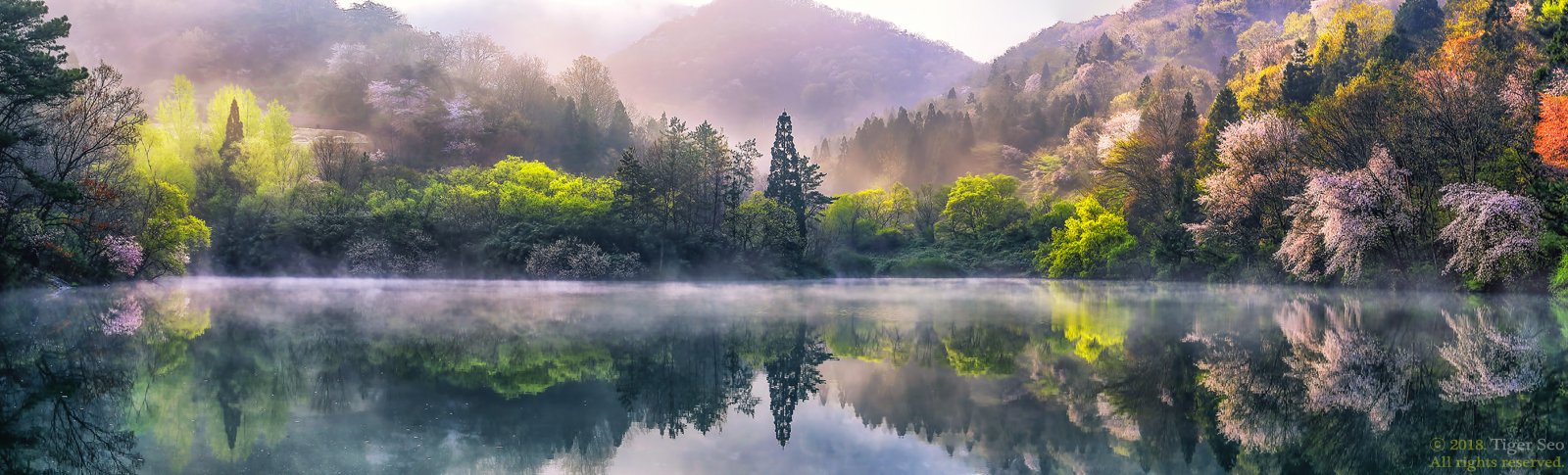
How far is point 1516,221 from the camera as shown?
2905cm

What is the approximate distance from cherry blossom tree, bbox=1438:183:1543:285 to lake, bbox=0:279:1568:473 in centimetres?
846

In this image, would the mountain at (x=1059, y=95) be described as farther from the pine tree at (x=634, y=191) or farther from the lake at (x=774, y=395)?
the lake at (x=774, y=395)

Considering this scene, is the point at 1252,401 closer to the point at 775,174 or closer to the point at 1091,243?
the point at 1091,243

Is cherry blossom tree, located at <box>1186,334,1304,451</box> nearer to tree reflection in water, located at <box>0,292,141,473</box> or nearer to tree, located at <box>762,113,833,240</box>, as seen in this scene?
tree reflection in water, located at <box>0,292,141,473</box>

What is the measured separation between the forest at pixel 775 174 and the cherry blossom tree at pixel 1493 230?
11 cm

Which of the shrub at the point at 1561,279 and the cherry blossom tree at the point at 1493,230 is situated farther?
the cherry blossom tree at the point at 1493,230

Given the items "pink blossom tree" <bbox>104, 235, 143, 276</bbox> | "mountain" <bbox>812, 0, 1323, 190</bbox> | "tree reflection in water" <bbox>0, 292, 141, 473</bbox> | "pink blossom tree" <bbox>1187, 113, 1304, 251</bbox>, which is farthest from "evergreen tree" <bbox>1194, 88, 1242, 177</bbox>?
"pink blossom tree" <bbox>104, 235, 143, 276</bbox>

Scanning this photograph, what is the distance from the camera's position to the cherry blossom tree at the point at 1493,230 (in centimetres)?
2809

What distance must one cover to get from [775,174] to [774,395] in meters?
58.7

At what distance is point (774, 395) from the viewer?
11.3 metres

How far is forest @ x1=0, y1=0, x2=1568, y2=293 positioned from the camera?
3045 centimetres

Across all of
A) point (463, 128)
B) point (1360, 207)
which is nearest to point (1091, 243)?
point (1360, 207)

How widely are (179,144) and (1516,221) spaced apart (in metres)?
77.8

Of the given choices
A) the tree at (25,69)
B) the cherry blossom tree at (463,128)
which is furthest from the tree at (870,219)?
the tree at (25,69)
